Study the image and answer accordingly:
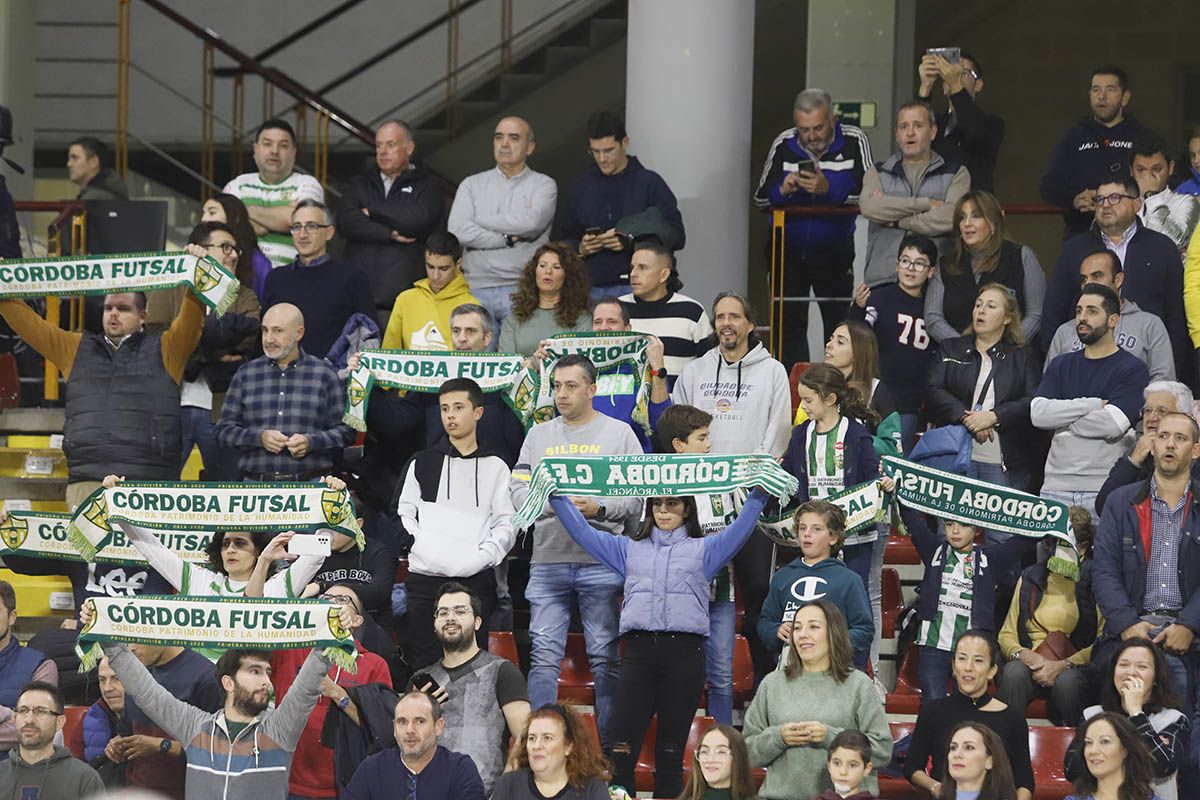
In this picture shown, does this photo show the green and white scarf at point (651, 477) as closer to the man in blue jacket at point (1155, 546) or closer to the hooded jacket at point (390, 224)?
the man in blue jacket at point (1155, 546)

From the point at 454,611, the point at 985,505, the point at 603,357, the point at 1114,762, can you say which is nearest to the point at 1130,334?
the point at 985,505

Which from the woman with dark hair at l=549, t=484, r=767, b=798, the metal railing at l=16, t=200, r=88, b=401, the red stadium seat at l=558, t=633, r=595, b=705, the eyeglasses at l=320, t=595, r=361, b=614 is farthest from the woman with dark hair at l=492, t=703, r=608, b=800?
the metal railing at l=16, t=200, r=88, b=401

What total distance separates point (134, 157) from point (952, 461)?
336 inches

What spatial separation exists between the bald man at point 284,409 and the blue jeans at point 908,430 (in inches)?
106

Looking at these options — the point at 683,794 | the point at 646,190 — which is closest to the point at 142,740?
the point at 683,794

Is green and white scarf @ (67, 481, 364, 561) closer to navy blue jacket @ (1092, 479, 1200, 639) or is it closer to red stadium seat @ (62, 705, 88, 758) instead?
red stadium seat @ (62, 705, 88, 758)

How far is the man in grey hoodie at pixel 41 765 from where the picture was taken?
25.7 feet

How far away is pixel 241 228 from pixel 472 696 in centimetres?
339

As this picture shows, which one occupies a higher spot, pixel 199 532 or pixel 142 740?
pixel 199 532

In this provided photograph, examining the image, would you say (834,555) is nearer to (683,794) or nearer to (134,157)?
(683,794)

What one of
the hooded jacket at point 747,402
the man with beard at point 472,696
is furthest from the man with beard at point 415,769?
the hooded jacket at point 747,402

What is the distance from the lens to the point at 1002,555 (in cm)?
919

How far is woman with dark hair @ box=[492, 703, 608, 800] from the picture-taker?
302 inches

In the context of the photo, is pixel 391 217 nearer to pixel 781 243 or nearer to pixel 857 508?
pixel 781 243
